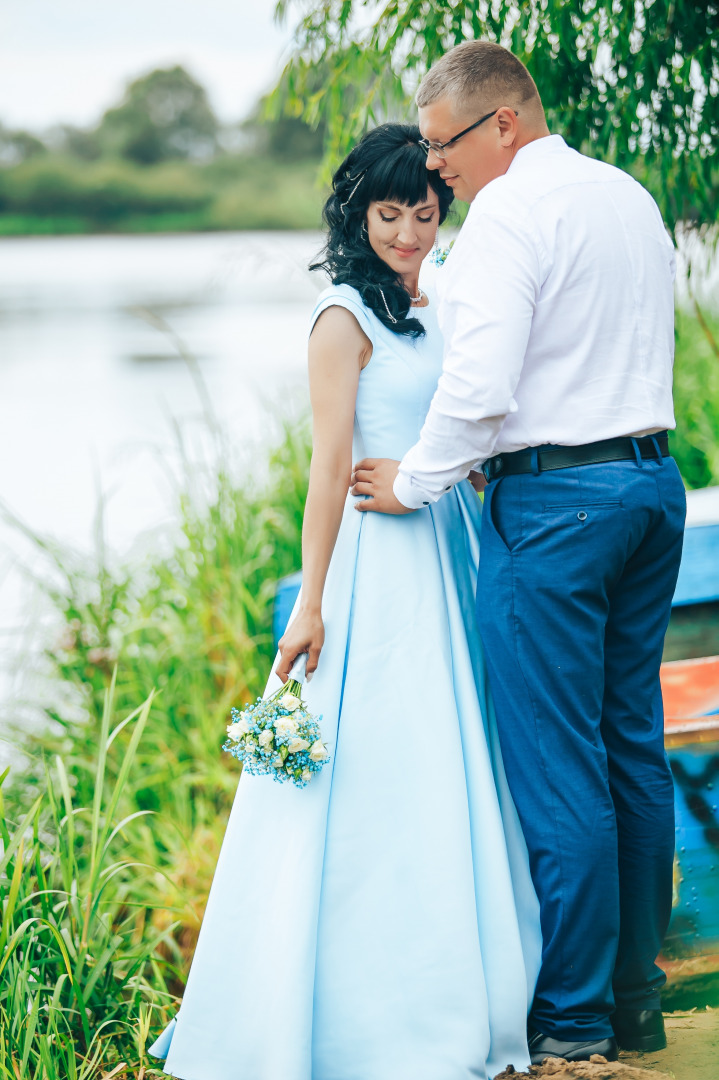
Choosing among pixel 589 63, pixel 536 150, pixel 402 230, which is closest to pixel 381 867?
pixel 402 230

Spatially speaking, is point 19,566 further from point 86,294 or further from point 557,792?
point 86,294

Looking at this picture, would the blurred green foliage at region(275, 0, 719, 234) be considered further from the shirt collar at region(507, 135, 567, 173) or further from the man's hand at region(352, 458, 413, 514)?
the man's hand at region(352, 458, 413, 514)

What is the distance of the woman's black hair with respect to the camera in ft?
6.24

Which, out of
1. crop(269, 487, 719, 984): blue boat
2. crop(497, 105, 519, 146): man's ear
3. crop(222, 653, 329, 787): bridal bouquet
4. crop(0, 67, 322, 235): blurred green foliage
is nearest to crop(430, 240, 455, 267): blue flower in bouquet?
crop(497, 105, 519, 146): man's ear

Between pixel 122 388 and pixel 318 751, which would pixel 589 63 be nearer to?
pixel 318 751

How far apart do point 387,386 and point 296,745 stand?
0.72 meters

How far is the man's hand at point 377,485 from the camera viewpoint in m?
1.85

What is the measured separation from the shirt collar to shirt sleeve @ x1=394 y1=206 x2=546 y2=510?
16 cm

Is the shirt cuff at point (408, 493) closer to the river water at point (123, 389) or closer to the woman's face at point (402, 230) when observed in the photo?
the woman's face at point (402, 230)

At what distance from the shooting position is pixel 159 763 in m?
3.32

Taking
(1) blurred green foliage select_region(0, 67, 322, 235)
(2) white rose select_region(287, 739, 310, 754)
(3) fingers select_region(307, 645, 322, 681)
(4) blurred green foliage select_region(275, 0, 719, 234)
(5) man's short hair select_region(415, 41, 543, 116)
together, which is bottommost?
(2) white rose select_region(287, 739, 310, 754)

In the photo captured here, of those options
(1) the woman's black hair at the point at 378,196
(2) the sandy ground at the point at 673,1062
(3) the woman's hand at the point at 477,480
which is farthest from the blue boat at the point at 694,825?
(1) the woman's black hair at the point at 378,196

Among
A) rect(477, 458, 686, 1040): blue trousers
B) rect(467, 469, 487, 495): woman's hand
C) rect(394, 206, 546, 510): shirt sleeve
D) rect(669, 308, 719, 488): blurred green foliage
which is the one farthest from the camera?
rect(669, 308, 719, 488): blurred green foliage

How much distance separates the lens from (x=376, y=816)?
182 cm
